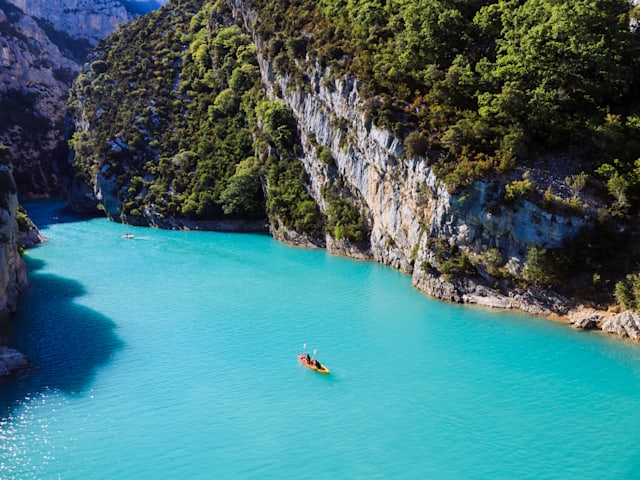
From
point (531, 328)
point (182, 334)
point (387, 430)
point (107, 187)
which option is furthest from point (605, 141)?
point (107, 187)

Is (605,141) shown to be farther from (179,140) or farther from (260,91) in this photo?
(179,140)

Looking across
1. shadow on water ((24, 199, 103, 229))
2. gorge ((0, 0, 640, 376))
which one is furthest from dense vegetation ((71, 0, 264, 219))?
shadow on water ((24, 199, 103, 229))

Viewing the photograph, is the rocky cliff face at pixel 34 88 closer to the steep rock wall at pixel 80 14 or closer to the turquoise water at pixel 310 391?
the steep rock wall at pixel 80 14

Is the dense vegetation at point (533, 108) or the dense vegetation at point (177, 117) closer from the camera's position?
the dense vegetation at point (533, 108)

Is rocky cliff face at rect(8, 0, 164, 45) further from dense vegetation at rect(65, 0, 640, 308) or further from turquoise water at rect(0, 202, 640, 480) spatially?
turquoise water at rect(0, 202, 640, 480)

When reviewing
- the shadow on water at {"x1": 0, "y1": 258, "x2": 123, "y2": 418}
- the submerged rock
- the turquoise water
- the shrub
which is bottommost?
the shadow on water at {"x1": 0, "y1": 258, "x2": 123, "y2": 418}

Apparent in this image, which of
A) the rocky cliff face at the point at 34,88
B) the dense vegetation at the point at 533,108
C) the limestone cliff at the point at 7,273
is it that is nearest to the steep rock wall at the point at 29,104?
the rocky cliff face at the point at 34,88
